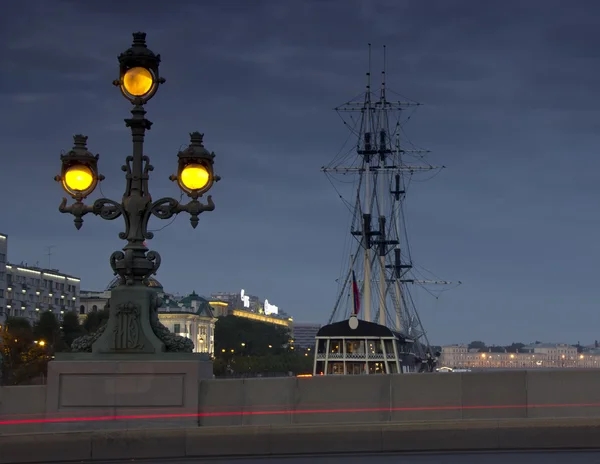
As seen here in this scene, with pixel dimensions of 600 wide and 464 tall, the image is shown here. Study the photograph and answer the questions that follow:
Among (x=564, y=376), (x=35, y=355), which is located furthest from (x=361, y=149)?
(x=564, y=376)

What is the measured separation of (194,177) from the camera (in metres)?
17.7

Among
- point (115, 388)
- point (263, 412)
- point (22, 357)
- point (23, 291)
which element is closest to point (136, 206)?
point (115, 388)

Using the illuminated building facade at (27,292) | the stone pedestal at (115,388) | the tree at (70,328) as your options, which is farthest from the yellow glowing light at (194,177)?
the illuminated building facade at (27,292)

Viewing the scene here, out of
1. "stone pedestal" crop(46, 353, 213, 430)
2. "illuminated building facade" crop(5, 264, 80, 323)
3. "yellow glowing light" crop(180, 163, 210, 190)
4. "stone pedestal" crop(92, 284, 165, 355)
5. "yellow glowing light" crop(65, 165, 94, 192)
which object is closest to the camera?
"stone pedestal" crop(46, 353, 213, 430)

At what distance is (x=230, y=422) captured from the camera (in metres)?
17.3

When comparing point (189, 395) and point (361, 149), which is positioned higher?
point (361, 149)

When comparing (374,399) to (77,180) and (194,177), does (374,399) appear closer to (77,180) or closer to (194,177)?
(194,177)

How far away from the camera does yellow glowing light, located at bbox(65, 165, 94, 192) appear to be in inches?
705

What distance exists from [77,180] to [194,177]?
1995 millimetres

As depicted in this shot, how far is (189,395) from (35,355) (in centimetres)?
10209

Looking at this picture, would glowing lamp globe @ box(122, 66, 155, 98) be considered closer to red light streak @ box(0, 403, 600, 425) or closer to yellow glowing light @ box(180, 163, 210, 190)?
yellow glowing light @ box(180, 163, 210, 190)

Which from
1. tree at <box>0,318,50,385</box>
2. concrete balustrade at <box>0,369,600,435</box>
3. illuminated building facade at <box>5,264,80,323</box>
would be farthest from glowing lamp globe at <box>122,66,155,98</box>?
illuminated building facade at <box>5,264,80,323</box>

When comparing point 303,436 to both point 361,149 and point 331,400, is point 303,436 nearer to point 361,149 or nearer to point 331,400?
point 331,400

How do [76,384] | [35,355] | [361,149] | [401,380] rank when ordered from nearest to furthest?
[76,384] < [401,380] < [35,355] < [361,149]
